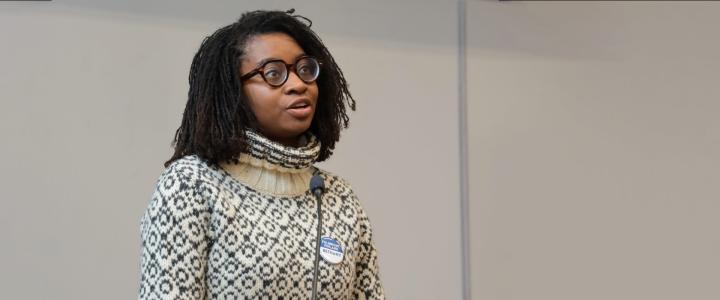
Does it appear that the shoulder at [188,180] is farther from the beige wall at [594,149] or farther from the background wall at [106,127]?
the beige wall at [594,149]

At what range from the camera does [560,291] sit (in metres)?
3.20

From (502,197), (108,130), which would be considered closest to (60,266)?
(108,130)

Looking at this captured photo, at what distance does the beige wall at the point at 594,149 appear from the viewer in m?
3.13

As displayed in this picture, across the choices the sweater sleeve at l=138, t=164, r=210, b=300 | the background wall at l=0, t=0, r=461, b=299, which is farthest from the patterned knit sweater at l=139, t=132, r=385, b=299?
the background wall at l=0, t=0, r=461, b=299

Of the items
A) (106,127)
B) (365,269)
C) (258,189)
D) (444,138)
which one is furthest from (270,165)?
(444,138)

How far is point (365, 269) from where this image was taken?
163 cm

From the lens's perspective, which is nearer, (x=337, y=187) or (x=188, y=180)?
(x=188, y=180)

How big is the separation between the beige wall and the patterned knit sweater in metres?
1.61

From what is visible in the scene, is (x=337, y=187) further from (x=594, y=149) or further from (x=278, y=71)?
(x=594, y=149)

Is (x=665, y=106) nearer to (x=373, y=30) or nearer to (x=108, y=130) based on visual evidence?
(x=373, y=30)

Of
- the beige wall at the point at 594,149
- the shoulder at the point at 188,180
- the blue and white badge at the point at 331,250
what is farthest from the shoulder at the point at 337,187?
the beige wall at the point at 594,149

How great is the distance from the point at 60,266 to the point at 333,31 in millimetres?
1031

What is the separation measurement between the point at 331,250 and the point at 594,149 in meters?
1.96

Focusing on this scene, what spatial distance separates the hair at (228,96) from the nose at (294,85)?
0.23 feet
